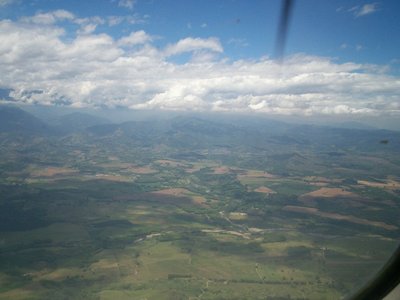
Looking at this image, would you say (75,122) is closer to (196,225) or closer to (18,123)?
(18,123)

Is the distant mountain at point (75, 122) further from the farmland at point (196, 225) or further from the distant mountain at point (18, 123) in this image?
the farmland at point (196, 225)

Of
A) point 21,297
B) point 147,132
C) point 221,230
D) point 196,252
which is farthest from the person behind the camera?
point 147,132

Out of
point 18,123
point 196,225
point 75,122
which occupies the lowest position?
point 196,225

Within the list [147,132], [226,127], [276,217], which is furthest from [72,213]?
[226,127]

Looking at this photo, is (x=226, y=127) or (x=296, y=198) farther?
(x=226, y=127)

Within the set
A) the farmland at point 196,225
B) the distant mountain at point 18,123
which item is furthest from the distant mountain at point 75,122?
the farmland at point 196,225

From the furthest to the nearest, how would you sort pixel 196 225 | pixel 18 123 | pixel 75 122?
1. pixel 75 122
2. pixel 18 123
3. pixel 196 225

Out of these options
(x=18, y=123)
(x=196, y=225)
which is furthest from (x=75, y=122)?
(x=196, y=225)

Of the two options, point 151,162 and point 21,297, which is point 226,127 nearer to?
point 151,162
